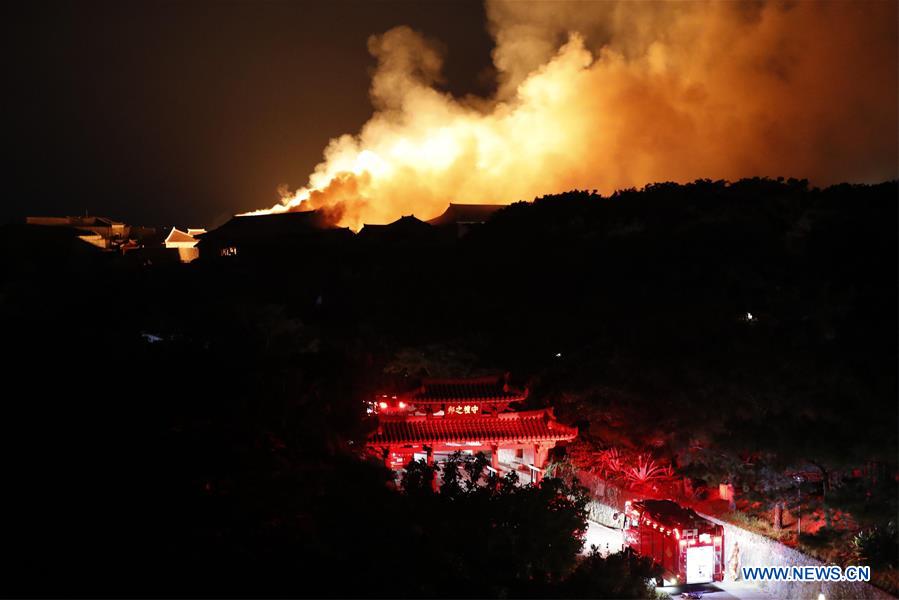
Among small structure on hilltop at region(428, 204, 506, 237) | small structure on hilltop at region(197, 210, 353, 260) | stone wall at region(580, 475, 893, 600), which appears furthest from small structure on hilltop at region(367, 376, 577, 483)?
small structure on hilltop at region(428, 204, 506, 237)

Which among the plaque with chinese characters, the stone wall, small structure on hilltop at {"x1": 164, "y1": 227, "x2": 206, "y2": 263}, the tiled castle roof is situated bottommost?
the stone wall

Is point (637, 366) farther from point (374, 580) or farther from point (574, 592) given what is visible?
A: point (374, 580)

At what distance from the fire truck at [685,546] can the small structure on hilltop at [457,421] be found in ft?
9.89

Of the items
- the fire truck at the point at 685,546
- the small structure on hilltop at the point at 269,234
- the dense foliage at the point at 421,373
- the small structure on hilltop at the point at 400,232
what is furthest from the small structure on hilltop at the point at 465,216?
the fire truck at the point at 685,546

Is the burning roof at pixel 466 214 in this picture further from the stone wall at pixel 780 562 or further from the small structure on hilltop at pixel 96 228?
the stone wall at pixel 780 562

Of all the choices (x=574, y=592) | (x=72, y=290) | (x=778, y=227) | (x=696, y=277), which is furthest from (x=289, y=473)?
(x=72, y=290)

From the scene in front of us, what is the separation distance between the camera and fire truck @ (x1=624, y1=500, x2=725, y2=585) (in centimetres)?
1080

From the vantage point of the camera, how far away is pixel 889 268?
11.3 metres

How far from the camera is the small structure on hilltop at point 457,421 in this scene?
1355 cm

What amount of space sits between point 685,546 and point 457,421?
4614mm

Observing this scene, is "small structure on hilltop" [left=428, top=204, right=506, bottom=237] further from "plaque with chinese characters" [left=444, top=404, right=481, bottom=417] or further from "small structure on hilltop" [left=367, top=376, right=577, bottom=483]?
"plaque with chinese characters" [left=444, top=404, right=481, bottom=417]

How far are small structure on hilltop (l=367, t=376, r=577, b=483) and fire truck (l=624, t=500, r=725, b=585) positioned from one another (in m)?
3.01

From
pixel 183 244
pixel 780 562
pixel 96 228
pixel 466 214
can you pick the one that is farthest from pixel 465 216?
pixel 780 562

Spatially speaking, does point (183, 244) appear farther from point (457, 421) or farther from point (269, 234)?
point (457, 421)
